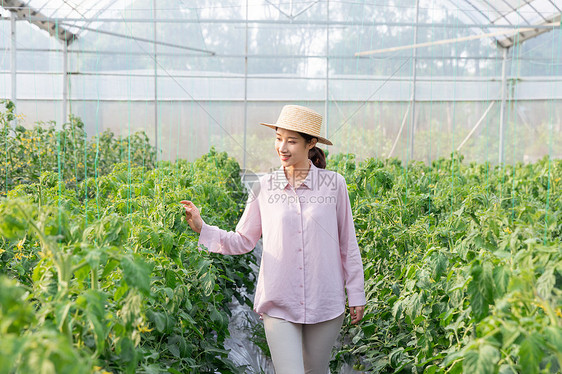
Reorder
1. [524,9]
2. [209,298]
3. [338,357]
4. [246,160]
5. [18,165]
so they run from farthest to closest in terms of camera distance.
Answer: [246,160] → [524,9] → [18,165] → [338,357] → [209,298]

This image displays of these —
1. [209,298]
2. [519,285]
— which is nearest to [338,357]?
[209,298]

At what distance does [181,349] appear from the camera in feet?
7.25

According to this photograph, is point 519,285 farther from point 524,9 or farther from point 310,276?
point 524,9


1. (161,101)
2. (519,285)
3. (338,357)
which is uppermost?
(161,101)

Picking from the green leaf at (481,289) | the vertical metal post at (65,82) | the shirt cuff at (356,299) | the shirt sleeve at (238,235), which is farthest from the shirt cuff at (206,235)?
the vertical metal post at (65,82)

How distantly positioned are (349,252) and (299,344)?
1.51 feet

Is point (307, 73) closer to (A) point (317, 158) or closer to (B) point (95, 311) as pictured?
(A) point (317, 158)

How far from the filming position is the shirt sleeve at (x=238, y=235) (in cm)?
242

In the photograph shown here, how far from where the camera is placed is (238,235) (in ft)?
8.13

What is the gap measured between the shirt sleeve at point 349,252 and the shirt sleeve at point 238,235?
378mm

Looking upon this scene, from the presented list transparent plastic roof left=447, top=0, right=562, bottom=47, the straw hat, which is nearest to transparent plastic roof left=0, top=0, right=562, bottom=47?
transparent plastic roof left=447, top=0, right=562, bottom=47

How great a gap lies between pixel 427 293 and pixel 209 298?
1069 mm

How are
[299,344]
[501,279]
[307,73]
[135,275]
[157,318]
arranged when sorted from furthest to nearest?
[307,73] → [299,344] → [157,318] → [501,279] → [135,275]

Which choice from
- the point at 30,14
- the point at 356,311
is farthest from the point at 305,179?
the point at 30,14
